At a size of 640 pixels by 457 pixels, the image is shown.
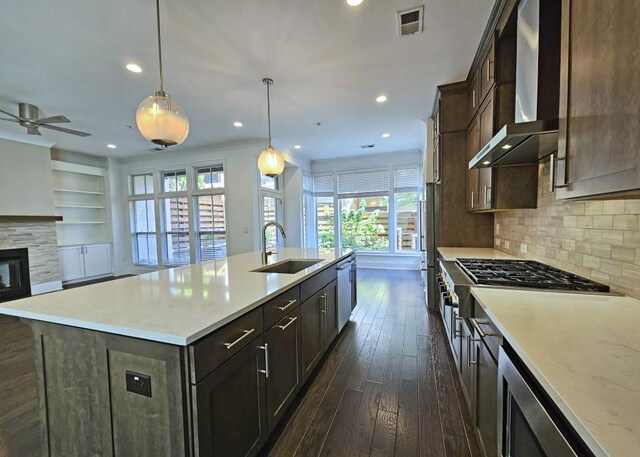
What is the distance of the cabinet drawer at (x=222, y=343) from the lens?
101cm

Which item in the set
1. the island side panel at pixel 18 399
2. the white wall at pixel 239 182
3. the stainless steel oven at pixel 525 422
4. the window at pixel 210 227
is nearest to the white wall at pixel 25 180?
the white wall at pixel 239 182

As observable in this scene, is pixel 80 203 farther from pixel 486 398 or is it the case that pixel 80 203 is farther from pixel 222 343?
pixel 486 398

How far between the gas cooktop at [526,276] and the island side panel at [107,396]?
1.63m

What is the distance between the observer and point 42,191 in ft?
16.6

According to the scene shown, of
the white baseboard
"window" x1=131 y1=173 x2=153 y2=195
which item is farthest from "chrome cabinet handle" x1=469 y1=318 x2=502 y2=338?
"window" x1=131 y1=173 x2=153 y2=195

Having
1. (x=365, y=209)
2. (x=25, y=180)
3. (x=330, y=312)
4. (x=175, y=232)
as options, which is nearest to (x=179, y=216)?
(x=175, y=232)

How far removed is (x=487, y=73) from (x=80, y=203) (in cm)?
811

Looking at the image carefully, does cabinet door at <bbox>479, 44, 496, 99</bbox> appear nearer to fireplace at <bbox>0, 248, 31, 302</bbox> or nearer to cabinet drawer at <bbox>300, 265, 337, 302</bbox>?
cabinet drawer at <bbox>300, 265, 337, 302</bbox>

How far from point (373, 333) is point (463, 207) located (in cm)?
185

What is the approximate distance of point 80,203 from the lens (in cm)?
629

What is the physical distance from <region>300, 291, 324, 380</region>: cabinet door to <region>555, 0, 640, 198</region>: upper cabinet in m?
1.58

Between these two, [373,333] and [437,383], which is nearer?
[437,383]

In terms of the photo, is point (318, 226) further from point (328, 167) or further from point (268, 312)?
point (268, 312)

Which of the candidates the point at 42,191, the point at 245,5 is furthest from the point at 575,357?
the point at 42,191
